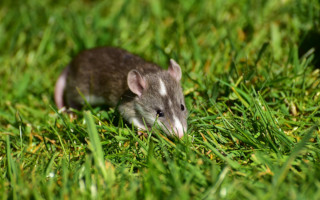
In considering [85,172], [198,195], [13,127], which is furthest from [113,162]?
[13,127]

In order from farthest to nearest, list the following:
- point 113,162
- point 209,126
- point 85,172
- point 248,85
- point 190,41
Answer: point 190,41 < point 248,85 < point 209,126 < point 113,162 < point 85,172

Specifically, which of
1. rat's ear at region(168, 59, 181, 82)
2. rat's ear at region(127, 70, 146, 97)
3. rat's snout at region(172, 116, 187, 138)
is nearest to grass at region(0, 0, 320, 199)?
rat's snout at region(172, 116, 187, 138)

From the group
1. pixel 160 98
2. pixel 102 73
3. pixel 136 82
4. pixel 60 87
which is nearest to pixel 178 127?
pixel 160 98

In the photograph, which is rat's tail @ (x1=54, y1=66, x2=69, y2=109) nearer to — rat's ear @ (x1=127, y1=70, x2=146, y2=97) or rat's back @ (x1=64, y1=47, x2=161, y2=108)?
rat's back @ (x1=64, y1=47, x2=161, y2=108)

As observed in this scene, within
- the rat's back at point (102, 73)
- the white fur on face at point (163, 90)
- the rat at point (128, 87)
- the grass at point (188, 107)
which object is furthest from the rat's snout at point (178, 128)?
the rat's back at point (102, 73)

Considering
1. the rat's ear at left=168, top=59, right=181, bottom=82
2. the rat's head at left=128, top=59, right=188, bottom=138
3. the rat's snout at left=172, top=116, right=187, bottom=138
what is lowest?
the rat's snout at left=172, top=116, right=187, bottom=138

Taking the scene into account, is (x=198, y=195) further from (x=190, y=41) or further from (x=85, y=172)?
(x=190, y=41)

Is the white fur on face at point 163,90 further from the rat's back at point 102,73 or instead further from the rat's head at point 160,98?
the rat's back at point 102,73

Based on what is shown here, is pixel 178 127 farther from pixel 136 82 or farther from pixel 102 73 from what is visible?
pixel 102 73
